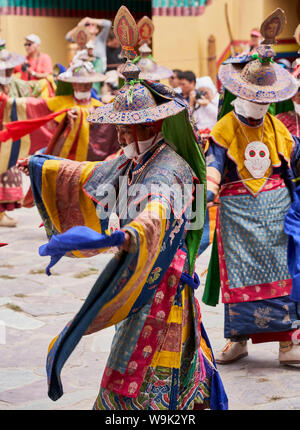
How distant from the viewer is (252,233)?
4.27 metres

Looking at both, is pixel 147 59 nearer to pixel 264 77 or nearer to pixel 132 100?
pixel 264 77

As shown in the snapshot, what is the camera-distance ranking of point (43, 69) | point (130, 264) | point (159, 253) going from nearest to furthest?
point (130, 264) → point (159, 253) → point (43, 69)

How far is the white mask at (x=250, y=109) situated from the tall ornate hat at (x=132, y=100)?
4.05 ft

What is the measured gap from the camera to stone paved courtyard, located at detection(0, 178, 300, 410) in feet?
12.7

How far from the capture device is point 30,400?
12.6 feet

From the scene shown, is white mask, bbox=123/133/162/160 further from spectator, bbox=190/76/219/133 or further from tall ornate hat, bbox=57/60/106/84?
spectator, bbox=190/76/219/133

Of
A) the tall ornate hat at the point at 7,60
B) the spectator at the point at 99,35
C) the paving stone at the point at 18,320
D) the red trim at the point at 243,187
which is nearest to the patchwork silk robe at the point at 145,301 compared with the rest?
the red trim at the point at 243,187

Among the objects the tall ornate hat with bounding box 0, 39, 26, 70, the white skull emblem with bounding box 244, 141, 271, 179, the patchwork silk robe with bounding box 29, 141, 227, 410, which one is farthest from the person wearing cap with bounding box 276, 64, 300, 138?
the tall ornate hat with bounding box 0, 39, 26, 70

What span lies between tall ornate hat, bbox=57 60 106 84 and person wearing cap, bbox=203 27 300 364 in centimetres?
316

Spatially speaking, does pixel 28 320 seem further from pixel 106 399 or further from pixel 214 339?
pixel 106 399

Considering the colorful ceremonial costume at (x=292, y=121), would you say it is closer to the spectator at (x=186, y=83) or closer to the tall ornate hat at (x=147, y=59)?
the spectator at (x=186, y=83)

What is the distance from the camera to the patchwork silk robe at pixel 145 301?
2652 mm

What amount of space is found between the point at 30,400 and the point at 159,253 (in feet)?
4.59

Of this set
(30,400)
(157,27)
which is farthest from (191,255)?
(157,27)
